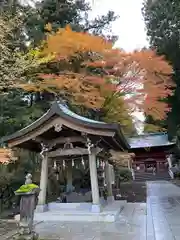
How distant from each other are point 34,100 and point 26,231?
12922 mm

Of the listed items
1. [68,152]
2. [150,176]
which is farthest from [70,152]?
[150,176]

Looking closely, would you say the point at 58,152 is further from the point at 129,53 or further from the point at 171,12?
the point at 171,12

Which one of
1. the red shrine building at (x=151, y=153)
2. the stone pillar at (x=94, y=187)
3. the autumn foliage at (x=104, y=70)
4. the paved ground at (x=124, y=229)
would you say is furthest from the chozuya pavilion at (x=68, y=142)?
the red shrine building at (x=151, y=153)

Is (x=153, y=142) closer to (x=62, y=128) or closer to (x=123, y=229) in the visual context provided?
(x=62, y=128)

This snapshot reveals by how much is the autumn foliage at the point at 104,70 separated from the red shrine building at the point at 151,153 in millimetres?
21571

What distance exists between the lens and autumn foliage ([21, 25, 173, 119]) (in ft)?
50.6

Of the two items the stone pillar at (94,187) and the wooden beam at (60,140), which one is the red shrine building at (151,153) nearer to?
the wooden beam at (60,140)

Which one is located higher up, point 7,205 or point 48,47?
point 48,47

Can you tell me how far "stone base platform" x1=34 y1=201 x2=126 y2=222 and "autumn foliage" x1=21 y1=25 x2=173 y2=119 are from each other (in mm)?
5969

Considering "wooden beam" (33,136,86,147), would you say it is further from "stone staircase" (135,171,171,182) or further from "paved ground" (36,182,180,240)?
"stone staircase" (135,171,171,182)

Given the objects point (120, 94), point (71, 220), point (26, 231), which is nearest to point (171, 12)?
point (120, 94)

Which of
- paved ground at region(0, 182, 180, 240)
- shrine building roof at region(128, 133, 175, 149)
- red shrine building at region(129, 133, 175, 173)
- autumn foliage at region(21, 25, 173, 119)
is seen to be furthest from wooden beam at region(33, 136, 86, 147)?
red shrine building at region(129, 133, 175, 173)

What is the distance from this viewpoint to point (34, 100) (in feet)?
62.0

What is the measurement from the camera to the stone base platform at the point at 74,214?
9266 mm
